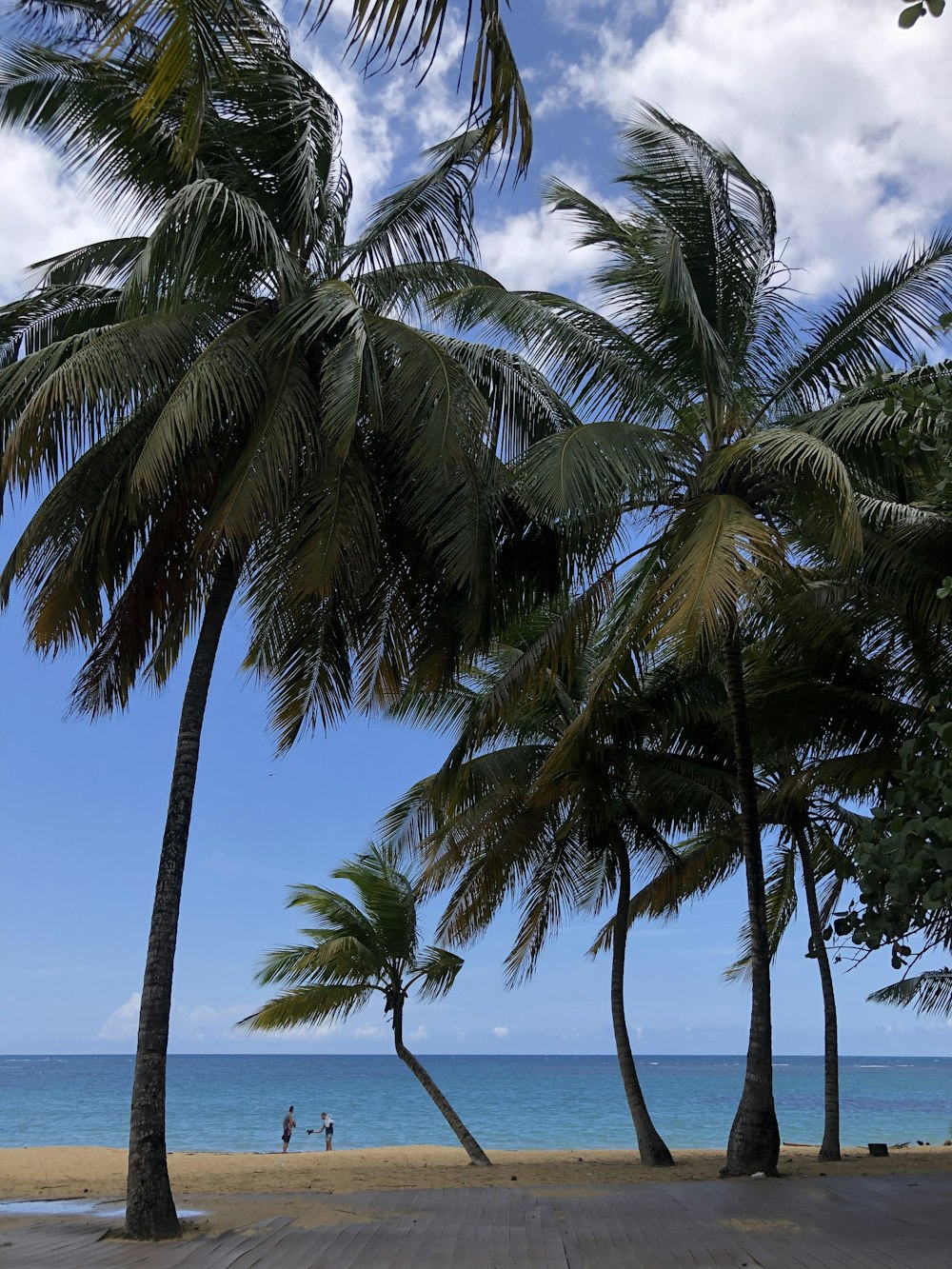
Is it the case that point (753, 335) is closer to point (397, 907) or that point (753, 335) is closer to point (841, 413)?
point (841, 413)

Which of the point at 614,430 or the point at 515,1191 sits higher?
the point at 614,430

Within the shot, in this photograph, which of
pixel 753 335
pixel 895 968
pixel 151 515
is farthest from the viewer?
pixel 753 335

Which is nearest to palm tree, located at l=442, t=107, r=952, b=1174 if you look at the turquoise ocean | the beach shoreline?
the beach shoreline

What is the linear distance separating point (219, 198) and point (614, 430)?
3782mm

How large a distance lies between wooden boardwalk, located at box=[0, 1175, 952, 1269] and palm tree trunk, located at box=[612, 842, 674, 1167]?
6146mm

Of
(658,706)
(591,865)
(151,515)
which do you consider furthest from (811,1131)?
(151,515)

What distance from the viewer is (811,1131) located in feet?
138

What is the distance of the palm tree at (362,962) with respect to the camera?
53.3 feet

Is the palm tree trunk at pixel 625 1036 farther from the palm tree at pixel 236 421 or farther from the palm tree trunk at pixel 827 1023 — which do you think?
the palm tree at pixel 236 421

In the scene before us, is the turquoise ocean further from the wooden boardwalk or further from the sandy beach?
the wooden boardwalk

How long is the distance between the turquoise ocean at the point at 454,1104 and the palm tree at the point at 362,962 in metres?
20.5

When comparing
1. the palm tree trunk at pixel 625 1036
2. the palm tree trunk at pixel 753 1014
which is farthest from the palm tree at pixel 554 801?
the palm tree trunk at pixel 753 1014

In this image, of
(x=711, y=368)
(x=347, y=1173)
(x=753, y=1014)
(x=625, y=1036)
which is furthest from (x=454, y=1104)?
(x=711, y=368)

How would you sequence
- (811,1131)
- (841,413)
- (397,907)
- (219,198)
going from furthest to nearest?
(811,1131) → (397,907) → (841,413) → (219,198)
